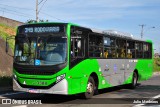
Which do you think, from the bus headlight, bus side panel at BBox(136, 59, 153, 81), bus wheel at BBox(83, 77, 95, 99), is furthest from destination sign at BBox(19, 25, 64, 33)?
bus side panel at BBox(136, 59, 153, 81)

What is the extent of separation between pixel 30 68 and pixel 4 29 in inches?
1043

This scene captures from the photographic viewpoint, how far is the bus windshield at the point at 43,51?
11.5 meters

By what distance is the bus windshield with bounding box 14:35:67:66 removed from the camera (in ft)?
37.9

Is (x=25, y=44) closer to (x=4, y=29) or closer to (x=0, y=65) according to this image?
(x=0, y=65)

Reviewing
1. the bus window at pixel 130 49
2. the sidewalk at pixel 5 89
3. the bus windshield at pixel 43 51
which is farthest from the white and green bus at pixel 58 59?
the bus window at pixel 130 49

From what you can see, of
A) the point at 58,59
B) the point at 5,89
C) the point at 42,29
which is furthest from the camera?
the point at 5,89

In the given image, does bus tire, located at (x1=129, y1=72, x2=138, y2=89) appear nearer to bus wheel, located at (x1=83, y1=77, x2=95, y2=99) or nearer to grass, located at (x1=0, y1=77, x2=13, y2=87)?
bus wheel, located at (x1=83, y1=77, x2=95, y2=99)

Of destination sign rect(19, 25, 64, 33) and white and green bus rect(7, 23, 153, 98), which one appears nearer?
white and green bus rect(7, 23, 153, 98)

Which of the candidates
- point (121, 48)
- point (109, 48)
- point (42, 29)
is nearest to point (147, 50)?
point (121, 48)

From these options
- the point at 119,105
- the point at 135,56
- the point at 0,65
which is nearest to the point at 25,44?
Answer: the point at 119,105

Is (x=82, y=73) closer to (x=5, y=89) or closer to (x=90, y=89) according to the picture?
(x=90, y=89)

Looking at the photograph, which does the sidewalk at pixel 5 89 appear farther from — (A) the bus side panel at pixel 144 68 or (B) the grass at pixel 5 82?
(A) the bus side panel at pixel 144 68

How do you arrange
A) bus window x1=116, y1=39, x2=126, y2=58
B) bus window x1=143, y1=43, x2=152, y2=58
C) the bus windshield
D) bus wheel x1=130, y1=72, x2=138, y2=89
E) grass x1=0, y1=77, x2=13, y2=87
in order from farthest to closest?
1. bus window x1=143, y1=43, x2=152, y2=58
2. bus wheel x1=130, y1=72, x2=138, y2=89
3. grass x1=0, y1=77, x2=13, y2=87
4. bus window x1=116, y1=39, x2=126, y2=58
5. the bus windshield

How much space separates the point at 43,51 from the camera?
38.5 feet
